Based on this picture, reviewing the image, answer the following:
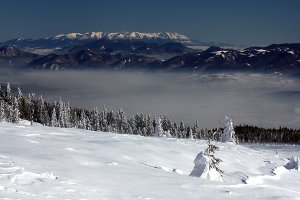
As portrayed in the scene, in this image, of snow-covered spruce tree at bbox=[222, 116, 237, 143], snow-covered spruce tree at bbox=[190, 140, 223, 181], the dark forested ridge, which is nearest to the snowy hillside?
snow-covered spruce tree at bbox=[190, 140, 223, 181]

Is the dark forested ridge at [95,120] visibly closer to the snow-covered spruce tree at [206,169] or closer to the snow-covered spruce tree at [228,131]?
the snow-covered spruce tree at [228,131]

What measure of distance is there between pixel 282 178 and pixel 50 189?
1899 cm

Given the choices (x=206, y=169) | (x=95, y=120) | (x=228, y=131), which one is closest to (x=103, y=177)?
(x=206, y=169)

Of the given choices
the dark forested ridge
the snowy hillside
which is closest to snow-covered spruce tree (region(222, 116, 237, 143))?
the dark forested ridge

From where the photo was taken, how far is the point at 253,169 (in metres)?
32.3

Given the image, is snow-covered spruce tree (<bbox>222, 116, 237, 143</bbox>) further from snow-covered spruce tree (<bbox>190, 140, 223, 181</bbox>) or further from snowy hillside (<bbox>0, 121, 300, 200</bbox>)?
snow-covered spruce tree (<bbox>190, 140, 223, 181</bbox>)

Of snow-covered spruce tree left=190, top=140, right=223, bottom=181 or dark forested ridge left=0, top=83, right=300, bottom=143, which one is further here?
dark forested ridge left=0, top=83, right=300, bottom=143

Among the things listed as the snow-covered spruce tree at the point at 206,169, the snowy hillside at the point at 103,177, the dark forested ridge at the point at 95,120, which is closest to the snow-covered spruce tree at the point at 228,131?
the dark forested ridge at the point at 95,120

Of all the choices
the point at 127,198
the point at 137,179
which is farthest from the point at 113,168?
the point at 127,198

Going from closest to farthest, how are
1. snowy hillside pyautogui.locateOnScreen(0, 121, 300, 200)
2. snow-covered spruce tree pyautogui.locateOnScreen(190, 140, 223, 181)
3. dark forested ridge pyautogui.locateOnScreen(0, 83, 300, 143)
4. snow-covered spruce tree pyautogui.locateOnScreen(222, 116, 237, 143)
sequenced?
snowy hillside pyautogui.locateOnScreen(0, 121, 300, 200)
snow-covered spruce tree pyautogui.locateOnScreen(190, 140, 223, 181)
snow-covered spruce tree pyautogui.locateOnScreen(222, 116, 237, 143)
dark forested ridge pyautogui.locateOnScreen(0, 83, 300, 143)

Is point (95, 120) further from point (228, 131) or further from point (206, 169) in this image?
point (206, 169)

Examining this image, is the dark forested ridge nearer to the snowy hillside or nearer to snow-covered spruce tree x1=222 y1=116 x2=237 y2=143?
snow-covered spruce tree x1=222 y1=116 x2=237 y2=143

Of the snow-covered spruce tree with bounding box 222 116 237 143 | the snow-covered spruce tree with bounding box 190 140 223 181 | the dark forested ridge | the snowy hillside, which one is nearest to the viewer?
the snowy hillside

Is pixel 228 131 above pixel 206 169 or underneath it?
underneath
